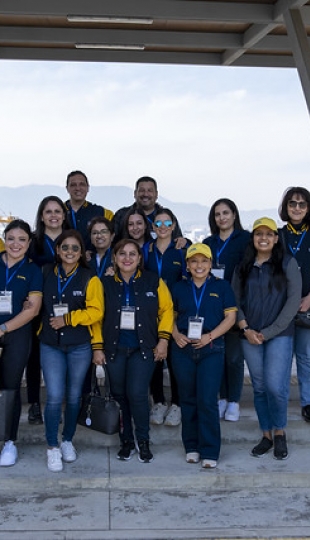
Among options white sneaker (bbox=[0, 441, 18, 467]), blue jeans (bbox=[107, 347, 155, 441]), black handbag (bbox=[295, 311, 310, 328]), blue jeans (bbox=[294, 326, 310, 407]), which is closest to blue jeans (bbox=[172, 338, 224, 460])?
blue jeans (bbox=[107, 347, 155, 441])

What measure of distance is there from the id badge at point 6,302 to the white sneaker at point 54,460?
1.05 meters

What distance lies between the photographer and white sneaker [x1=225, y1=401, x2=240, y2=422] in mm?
4879

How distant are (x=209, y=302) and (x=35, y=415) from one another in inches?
68.3

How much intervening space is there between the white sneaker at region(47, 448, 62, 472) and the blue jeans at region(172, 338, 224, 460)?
0.92 m

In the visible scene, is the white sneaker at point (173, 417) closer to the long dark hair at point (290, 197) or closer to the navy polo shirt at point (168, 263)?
the navy polo shirt at point (168, 263)

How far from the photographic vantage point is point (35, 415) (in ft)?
15.7

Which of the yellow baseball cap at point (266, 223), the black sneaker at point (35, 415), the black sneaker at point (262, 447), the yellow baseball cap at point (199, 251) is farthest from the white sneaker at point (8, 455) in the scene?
Result: the yellow baseball cap at point (266, 223)

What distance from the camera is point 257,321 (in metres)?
4.35

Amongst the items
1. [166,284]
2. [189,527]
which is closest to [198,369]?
[166,284]

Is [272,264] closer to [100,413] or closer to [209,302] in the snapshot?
[209,302]

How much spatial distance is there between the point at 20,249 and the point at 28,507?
1746mm

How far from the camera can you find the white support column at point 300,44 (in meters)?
6.18

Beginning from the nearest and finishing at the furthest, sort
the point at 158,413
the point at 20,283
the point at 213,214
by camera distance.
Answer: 1. the point at 20,283
2. the point at 213,214
3. the point at 158,413

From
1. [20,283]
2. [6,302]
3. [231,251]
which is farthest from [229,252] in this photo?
[6,302]
